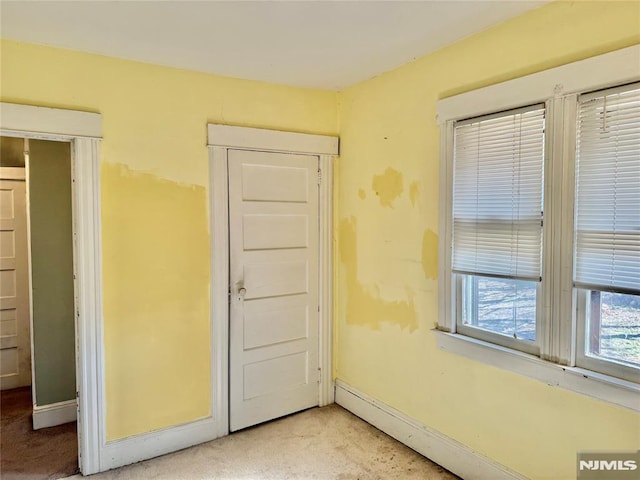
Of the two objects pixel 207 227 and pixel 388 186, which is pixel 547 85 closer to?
pixel 388 186

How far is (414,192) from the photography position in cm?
267

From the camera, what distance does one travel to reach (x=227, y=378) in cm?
297

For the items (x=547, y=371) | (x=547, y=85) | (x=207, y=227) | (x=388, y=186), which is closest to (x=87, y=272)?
(x=207, y=227)

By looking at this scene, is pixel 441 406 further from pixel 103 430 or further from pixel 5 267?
pixel 5 267

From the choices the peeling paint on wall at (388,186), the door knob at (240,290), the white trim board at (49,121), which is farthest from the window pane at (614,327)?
the white trim board at (49,121)

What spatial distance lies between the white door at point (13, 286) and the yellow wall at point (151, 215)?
1801 mm

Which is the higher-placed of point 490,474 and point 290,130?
point 290,130

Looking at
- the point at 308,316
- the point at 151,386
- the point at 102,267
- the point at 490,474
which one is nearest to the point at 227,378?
the point at 151,386

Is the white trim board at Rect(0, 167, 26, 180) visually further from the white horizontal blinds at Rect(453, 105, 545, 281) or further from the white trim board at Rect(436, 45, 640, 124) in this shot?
the white horizontal blinds at Rect(453, 105, 545, 281)

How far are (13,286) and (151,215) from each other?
206 cm

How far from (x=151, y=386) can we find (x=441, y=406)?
6.03 feet

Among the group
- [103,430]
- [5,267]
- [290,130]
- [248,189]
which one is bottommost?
[103,430]

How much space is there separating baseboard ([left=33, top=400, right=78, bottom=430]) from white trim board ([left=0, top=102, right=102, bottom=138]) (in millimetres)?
2045

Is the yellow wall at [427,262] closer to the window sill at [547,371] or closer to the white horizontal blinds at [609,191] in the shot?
the window sill at [547,371]
